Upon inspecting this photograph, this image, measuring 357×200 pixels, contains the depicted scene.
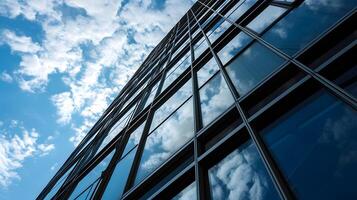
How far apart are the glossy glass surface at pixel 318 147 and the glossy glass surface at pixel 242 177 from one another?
24cm

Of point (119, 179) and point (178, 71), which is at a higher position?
point (178, 71)

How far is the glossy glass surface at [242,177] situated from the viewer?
10.7 feet

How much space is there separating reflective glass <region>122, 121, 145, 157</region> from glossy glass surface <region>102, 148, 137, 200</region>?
38 cm

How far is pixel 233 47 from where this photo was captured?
7.27m

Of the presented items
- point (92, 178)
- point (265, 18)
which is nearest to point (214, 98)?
point (265, 18)

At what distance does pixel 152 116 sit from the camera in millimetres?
8836

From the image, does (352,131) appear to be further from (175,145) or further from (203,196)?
(175,145)

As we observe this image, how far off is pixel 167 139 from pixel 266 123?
3002mm

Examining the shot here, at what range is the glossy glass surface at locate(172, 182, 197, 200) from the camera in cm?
415

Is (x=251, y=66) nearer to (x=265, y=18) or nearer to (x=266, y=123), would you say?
(x=266, y=123)

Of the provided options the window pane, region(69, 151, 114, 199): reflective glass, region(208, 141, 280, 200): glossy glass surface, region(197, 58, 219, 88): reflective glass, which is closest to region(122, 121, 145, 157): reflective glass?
region(69, 151, 114, 199): reflective glass

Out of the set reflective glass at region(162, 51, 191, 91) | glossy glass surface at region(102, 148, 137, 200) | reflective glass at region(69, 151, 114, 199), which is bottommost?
glossy glass surface at region(102, 148, 137, 200)

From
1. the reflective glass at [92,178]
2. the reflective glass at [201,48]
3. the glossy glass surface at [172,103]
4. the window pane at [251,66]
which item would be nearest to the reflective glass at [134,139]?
the glossy glass surface at [172,103]

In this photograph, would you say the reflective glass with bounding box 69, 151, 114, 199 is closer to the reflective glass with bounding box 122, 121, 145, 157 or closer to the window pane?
the reflective glass with bounding box 122, 121, 145, 157
